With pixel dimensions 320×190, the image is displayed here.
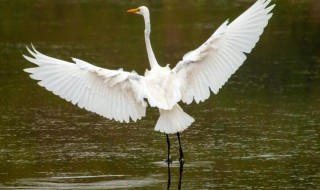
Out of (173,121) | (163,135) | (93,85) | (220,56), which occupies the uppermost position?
(220,56)

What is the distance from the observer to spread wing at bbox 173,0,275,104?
9.77 metres

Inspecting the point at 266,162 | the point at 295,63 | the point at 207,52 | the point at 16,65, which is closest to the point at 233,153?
the point at 266,162

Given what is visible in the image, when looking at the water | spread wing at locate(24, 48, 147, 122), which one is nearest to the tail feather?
spread wing at locate(24, 48, 147, 122)

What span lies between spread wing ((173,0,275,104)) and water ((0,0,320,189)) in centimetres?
81

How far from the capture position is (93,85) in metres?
9.70

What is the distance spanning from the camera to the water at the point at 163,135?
374 inches

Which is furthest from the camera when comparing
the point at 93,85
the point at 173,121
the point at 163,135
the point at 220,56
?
the point at 163,135

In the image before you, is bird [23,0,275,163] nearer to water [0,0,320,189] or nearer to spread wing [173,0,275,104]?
spread wing [173,0,275,104]

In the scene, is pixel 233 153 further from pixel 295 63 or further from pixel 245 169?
pixel 295 63

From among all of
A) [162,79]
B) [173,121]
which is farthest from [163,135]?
[173,121]

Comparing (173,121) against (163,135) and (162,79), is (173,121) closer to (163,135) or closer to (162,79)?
(162,79)

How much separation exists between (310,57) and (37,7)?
10.7 metres

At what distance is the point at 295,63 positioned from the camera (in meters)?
16.4

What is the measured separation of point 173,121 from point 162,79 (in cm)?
59
